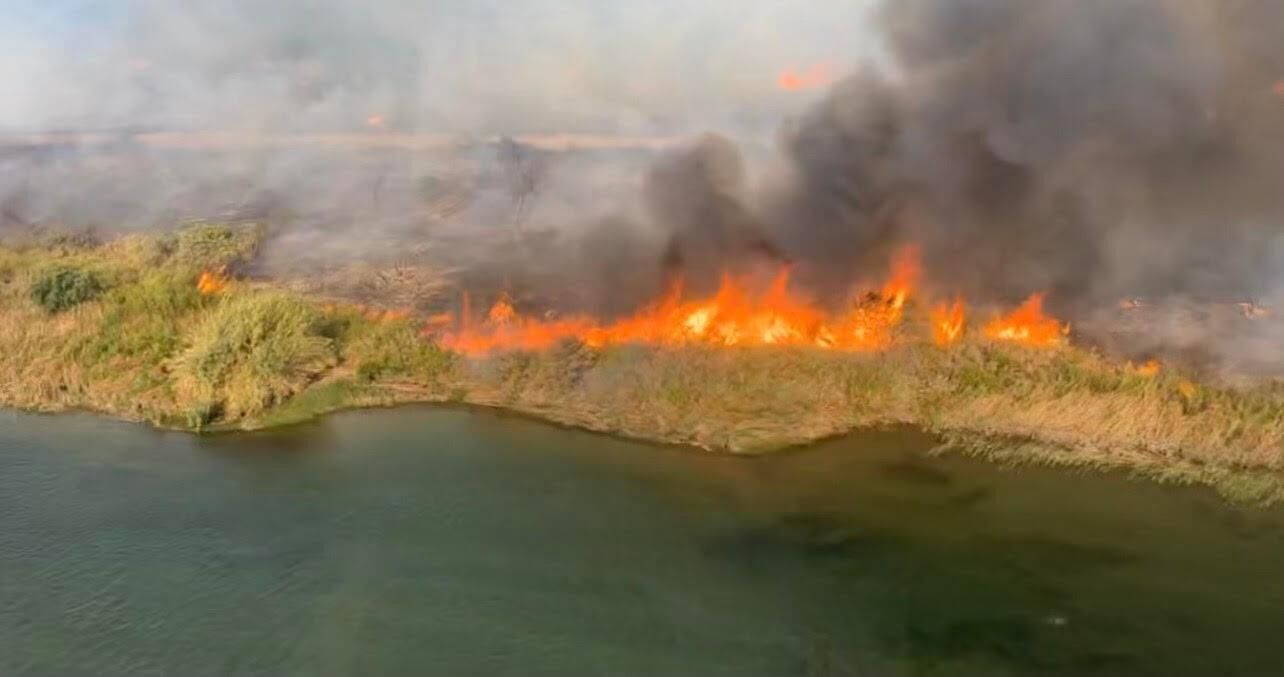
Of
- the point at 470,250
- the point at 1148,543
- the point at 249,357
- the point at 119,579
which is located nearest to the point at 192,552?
the point at 119,579

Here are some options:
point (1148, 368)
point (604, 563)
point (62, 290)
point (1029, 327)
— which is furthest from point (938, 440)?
point (62, 290)

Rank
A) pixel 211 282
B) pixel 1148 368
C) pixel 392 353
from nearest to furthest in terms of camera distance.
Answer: pixel 1148 368 < pixel 392 353 < pixel 211 282

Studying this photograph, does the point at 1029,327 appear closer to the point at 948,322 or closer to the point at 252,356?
the point at 948,322

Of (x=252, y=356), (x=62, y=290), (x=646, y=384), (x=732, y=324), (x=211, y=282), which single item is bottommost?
(x=646, y=384)

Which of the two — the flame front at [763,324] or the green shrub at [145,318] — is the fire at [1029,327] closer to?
the flame front at [763,324]

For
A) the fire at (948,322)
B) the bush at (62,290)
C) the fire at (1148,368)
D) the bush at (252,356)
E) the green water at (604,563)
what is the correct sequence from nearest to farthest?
1. the green water at (604,563)
2. the fire at (1148,368)
3. the bush at (252,356)
4. the fire at (948,322)
5. the bush at (62,290)

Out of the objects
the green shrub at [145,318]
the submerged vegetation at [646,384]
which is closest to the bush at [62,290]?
the submerged vegetation at [646,384]
